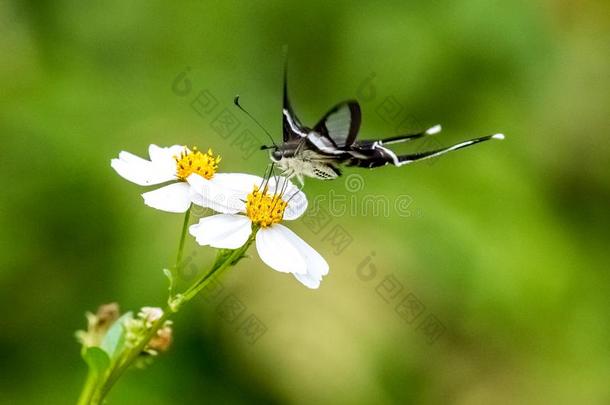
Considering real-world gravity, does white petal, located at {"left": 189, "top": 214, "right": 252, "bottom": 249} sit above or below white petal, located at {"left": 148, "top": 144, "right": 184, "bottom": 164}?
below

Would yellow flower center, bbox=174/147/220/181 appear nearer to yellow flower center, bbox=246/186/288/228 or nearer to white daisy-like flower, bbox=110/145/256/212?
white daisy-like flower, bbox=110/145/256/212

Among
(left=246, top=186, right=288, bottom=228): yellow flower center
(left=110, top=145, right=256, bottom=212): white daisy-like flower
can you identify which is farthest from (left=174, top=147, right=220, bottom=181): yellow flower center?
(left=246, top=186, right=288, bottom=228): yellow flower center

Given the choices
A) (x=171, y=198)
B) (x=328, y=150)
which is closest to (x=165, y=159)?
(x=171, y=198)

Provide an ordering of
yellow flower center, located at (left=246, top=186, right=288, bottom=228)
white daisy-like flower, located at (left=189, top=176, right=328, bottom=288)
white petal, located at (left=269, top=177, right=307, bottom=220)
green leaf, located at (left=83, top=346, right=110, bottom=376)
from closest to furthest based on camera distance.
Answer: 1. green leaf, located at (left=83, top=346, right=110, bottom=376)
2. white daisy-like flower, located at (left=189, top=176, right=328, bottom=288)
3. yellow flower center, located at (left=246, top=186, right=288, bottom=228)
4. white petal, located at (left=269, top=177, right=307, bottom=220)

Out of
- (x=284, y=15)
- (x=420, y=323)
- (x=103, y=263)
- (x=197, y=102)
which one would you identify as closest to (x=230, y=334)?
(x=103, y=263)

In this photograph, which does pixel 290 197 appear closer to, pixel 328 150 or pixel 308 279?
pixel 328 150

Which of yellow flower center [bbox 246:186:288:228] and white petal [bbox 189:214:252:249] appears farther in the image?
yellow flower center [bbox 246:186:288:228]

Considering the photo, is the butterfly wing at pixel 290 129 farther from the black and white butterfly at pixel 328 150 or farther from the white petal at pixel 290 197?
the white petal at pixel 290 197
